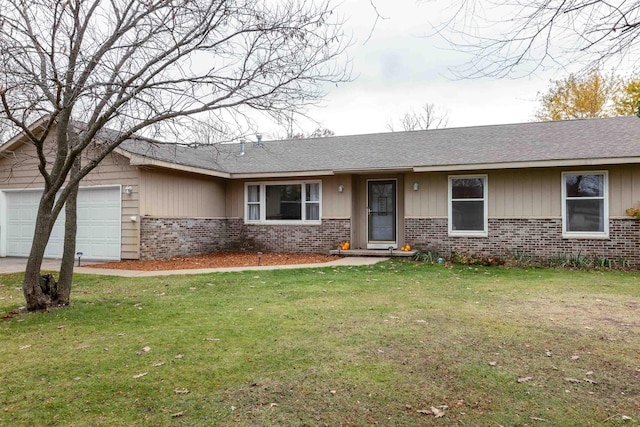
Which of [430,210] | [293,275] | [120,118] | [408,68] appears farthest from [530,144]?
[120,118]

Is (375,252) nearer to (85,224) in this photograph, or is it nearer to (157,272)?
(157,272)

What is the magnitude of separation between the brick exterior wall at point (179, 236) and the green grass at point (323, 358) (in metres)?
4.65

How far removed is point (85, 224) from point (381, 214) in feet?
28.4

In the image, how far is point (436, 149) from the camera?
13453 millimetres

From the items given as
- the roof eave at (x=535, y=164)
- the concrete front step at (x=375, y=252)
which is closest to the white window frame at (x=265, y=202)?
the concrete front step at (x=375, y=252)

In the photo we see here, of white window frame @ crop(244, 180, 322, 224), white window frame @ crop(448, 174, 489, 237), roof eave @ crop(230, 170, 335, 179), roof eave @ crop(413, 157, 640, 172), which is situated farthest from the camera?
white window frame @ crop(244, 180, 322, 224)

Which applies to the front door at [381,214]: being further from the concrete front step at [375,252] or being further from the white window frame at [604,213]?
the white window frame at [604,213]

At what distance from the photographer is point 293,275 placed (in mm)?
9438

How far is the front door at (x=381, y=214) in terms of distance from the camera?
13609mm

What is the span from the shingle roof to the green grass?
197 inches

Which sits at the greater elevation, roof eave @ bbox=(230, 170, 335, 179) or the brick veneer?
roof eave @ bbox=(230, 170, 335, 179)

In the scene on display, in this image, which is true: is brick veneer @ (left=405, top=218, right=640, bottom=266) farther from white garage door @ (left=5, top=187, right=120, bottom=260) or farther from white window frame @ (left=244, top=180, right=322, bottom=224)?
white garage door @ (left=5, top=187, right=120, bottom=260)

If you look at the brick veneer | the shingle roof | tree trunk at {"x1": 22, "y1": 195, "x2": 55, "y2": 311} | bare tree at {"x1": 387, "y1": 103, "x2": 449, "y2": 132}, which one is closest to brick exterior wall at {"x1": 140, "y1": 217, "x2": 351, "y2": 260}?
the shingle roof

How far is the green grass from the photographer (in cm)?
307
